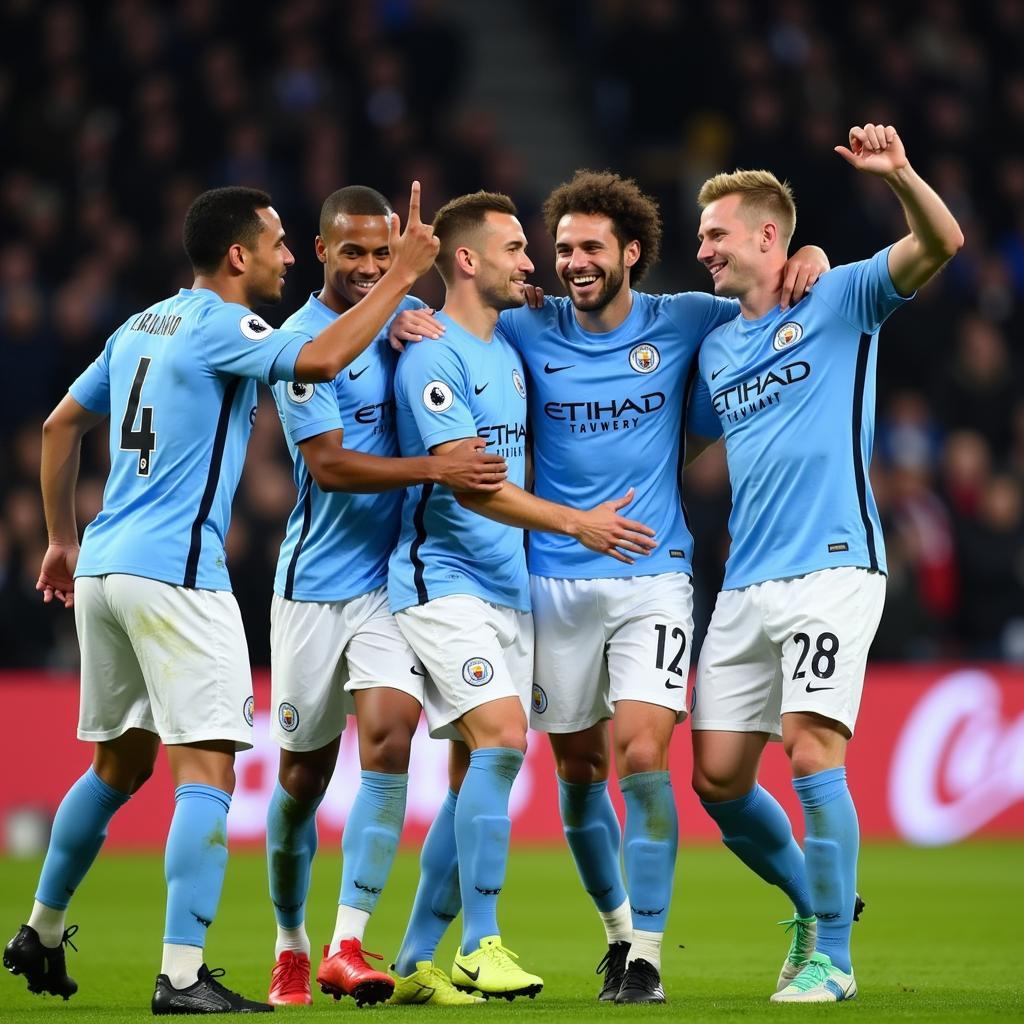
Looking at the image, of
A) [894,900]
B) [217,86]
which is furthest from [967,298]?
[894,900]

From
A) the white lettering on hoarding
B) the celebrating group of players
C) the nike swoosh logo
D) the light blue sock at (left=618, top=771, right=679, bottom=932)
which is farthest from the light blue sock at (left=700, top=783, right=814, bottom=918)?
the white lettering on hoarding

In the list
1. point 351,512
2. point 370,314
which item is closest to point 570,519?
point 351,512

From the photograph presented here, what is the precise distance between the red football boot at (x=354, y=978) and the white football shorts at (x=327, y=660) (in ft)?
2.88

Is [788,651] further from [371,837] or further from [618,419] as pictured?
[371,837]

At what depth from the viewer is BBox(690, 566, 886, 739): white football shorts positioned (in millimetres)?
6094

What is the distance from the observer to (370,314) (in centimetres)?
587

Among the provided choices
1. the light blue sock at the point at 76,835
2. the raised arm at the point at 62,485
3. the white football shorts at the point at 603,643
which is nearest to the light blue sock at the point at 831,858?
the white football shorts at the point at 603,643

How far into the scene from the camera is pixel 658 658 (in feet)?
21.0

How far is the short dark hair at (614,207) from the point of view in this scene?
6703mm

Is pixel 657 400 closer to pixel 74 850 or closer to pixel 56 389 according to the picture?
pixel 74 850

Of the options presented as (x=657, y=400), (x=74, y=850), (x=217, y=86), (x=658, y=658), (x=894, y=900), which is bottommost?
(x=894, y=900)

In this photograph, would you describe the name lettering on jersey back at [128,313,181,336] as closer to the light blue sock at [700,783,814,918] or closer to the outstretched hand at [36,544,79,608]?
the outstretched hand at [36,544,79,608]

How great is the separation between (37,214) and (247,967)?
9.09 metres

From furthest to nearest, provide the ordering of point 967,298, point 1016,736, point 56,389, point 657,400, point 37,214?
point 967,298 → point 37,214 → point 56,389 → point 1016,736 → point 657,400
